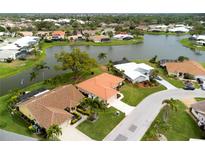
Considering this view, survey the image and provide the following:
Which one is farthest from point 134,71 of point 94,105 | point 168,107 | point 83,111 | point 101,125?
point 101,125

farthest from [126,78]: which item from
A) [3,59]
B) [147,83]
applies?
[3,59]

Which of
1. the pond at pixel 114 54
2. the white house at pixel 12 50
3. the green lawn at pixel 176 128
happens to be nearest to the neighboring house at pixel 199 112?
the green lawn at pixel 176 128

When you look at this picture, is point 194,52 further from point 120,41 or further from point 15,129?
point 15,129

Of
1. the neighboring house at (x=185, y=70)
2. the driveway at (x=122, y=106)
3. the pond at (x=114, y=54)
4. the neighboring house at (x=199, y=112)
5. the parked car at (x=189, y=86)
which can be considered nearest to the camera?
the neighboring house at (x=199, y=112)

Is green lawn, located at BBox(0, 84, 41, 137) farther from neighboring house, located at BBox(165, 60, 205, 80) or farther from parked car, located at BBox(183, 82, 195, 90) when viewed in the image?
neighboring house, located at BBox(165, 60, 205, 80)

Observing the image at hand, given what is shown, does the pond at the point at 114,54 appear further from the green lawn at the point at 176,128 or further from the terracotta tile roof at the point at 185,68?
the green lawn at the point at 176,128
